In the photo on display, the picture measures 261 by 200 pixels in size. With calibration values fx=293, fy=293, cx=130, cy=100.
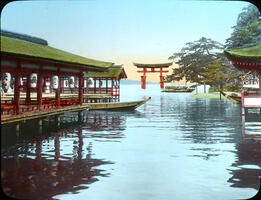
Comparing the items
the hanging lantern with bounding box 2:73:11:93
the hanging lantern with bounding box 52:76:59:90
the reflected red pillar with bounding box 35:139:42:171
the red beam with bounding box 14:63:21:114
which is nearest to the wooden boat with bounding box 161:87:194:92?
the hanging lantern with bounding box 52:76:59:90

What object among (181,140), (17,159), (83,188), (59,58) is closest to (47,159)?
(17,159)

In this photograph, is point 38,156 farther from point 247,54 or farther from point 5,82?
point 247,54

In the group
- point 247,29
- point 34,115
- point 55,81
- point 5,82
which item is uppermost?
point 247,29

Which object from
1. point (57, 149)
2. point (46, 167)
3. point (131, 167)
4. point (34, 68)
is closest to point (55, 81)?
point (34, 68)

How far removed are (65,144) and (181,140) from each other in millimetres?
4116

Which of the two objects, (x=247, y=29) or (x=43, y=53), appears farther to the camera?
(x=247, y=29)

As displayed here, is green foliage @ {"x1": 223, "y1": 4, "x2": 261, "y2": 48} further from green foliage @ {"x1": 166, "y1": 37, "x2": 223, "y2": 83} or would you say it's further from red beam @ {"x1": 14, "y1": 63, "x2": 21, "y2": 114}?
red beam @ {"x1": 14, "y1": 63, "x2": 21, "y2": 114}

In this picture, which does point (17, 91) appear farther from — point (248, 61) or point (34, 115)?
point (248, 61)

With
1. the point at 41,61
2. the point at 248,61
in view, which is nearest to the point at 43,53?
the point at 41,61

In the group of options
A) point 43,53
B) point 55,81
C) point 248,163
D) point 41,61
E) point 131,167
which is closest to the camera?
point 131,167

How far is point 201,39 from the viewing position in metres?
7.51

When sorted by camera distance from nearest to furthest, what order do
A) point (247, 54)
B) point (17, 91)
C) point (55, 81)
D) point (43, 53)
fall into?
point (17, 91) → point (43, 53) → point (247, 54) → point (55, 81)

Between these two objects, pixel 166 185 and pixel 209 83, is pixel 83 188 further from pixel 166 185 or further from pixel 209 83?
pixel 209 83

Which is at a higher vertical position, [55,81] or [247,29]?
[247,29]
